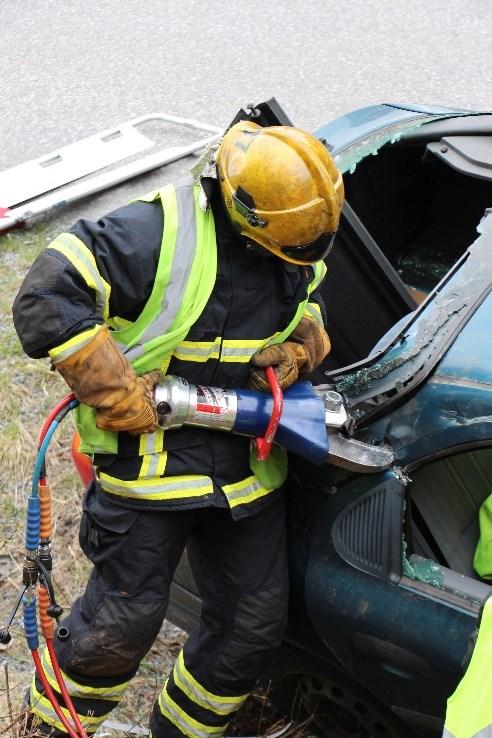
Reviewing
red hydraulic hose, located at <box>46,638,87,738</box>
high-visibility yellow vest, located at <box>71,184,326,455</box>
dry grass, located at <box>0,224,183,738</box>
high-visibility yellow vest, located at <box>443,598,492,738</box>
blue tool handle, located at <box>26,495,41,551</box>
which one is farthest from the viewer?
dry grass, located at <box>0,224,183,738</box>

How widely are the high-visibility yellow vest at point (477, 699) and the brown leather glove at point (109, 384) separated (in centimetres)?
103

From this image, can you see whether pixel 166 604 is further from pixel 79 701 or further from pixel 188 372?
pixel 188 372

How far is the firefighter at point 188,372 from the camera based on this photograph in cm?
248

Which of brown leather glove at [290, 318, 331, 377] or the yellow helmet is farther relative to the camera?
brown leather glove at [290, 318, 331, 377]

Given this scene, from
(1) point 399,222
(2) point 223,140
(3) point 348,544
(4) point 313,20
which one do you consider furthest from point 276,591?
(4) point 313,20

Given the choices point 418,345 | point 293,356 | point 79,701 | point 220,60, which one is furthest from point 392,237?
point 220,60

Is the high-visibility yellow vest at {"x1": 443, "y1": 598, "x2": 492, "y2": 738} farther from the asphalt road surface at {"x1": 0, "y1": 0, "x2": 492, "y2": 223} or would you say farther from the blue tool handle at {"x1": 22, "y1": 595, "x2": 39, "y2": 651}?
the asphalt road surface at {"x1": 0, "y1": 0, "x2": 492, "y2": 223}

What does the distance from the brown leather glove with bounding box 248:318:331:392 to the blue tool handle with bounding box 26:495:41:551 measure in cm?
63

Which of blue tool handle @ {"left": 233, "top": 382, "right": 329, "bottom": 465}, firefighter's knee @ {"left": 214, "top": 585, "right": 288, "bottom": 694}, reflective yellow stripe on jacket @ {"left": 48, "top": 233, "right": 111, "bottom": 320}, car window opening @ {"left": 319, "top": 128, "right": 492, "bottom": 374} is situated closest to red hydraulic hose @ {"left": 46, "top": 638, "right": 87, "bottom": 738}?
firefighter's knee @ {"left": 214, "top": 585, "right": 288, "bottom": 694}

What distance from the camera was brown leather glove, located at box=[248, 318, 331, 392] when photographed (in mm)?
2762

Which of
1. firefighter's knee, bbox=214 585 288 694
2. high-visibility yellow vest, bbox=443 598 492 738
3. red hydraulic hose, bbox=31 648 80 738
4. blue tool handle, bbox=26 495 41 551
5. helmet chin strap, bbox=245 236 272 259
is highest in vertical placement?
helmet chin strap, bbox=245 236 272 259

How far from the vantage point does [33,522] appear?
108 inches

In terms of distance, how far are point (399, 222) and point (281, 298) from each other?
167 centimetres

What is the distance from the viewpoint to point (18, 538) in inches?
158
